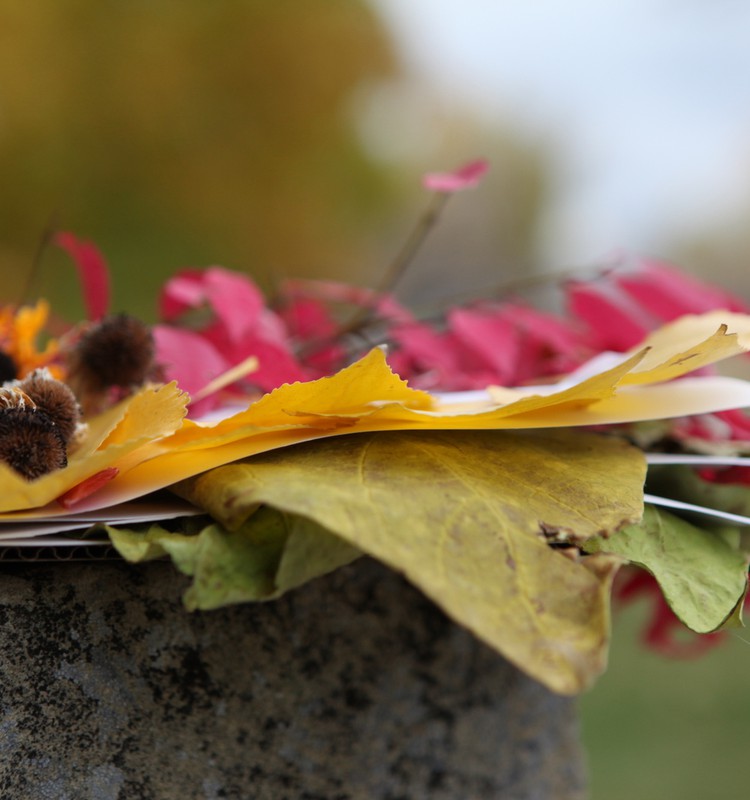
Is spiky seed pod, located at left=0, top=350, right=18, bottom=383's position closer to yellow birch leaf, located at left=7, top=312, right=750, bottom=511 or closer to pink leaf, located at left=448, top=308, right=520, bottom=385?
yellow birch leaf, located at left=7, top=312, right=750, bottom=511

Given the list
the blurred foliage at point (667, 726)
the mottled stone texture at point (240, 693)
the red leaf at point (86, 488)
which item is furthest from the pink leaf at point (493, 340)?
the blurred foliage at point (667, 726)

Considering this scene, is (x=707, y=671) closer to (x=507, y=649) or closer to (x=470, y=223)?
(x=507, y=649)

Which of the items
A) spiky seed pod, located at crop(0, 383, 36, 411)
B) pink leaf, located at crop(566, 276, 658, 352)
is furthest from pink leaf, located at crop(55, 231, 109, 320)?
pink leaf, located at crop(566, 276, 658, 352)

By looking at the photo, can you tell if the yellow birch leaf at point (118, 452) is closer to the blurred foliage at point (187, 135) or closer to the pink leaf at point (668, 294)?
the pink leaf at point (668, 294)

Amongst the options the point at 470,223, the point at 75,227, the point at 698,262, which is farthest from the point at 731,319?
the point at 698,262

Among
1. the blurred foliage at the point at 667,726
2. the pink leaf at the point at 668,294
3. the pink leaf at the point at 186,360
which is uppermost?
the pink leaf at the point at 186,360

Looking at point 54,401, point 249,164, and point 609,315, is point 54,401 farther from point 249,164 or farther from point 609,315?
point 249,164

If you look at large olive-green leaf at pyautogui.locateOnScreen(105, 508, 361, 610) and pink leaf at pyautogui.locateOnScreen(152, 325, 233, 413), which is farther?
pink leaf at pyautogui.locateOnScreen(152, 325, 233, 413)
